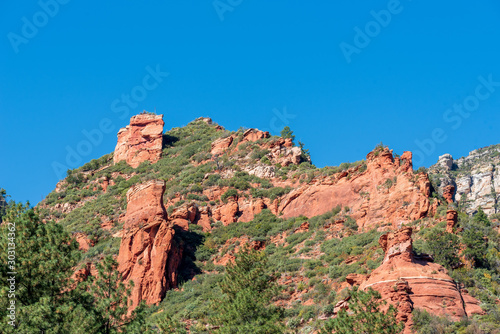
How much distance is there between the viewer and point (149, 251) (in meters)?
47.6

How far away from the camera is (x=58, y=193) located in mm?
80188

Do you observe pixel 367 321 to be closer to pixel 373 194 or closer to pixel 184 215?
pixel 373 194

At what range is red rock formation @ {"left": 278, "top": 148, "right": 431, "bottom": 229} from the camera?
44562mm

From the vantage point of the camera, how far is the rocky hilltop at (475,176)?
9994 centimetres

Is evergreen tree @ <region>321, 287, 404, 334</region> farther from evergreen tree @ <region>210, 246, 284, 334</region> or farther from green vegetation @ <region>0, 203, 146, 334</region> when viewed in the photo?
green vegetation @ <region>0, 203, 146, 334</region>

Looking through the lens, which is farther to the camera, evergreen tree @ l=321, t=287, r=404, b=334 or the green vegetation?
evergreen tree @ l=321, t=287, r=404, b=334

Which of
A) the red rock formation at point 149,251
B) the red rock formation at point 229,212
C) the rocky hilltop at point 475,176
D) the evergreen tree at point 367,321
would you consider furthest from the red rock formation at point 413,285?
the rocky hilltop at point 475,176

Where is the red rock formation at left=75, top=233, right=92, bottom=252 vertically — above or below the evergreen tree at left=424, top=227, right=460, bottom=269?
above

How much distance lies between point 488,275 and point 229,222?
30655mm

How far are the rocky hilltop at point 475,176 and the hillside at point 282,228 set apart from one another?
132 feet

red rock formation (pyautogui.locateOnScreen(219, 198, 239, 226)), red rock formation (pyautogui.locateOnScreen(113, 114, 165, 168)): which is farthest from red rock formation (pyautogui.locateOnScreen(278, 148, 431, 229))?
red rock formation (pyautogui.locateOnScreen(113, 114, 165, 168))

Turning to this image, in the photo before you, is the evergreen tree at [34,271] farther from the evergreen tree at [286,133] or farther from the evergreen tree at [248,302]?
the evergreen tree at [286,133]

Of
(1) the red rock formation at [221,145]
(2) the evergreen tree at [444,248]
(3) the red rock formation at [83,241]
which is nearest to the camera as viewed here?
(2) the evergreen tree at [444,248]

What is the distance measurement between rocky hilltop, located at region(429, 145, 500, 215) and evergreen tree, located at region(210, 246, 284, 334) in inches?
2557
